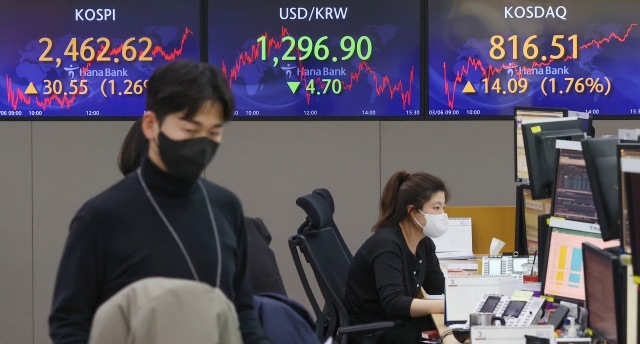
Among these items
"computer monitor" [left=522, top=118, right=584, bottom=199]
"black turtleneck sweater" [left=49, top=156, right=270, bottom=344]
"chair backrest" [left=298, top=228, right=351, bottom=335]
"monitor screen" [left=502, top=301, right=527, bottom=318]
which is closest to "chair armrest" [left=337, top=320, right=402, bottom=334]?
"chair backrest" [left=298, top=228, right=351, bottom=335]

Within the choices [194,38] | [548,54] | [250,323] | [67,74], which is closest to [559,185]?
[250,323]

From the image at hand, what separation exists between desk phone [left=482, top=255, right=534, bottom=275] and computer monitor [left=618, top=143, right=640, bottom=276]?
1.48 m

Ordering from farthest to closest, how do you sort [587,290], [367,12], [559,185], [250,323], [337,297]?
[367,12], [337,297], [559,185], [587,290], [250,323]

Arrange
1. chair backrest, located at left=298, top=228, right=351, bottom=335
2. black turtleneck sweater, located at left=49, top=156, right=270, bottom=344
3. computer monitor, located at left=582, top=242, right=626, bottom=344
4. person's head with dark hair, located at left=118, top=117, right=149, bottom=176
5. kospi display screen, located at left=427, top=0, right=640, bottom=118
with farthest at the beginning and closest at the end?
1. kospi display screen, located at left=427, top=0, right=640, bottom=118
2. chair backrest, located at left=298, top=228, right=351, bottom=335
3. person's head with dark hair, located at left=118, top=117, right=149, bottom=176
4. computer monitor, located at left=582, top=242, right=626, bottom=344
5. black turtleneck sweater, located at left=49, top=156, right=270, bottom=344

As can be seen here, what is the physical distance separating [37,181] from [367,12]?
2280 millimetres

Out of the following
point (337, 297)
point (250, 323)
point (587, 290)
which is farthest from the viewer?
point (337, 297)

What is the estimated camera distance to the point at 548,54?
5.08m

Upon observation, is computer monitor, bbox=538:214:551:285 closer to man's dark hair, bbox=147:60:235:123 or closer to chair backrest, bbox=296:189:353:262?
chair backrest, bbox=296:189:353:262

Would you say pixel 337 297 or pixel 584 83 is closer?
pixel 337 297

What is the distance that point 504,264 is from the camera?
354 cm

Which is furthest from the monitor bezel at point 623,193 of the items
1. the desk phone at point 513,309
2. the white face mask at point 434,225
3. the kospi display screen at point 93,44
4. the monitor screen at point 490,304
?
the kospi display screen at point 93,44

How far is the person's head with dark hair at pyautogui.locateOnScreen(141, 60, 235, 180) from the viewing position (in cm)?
147

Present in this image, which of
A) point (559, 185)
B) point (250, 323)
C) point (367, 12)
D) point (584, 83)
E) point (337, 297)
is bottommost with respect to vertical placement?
point (337, 297)

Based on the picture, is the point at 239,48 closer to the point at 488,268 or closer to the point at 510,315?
the point at 488,268
